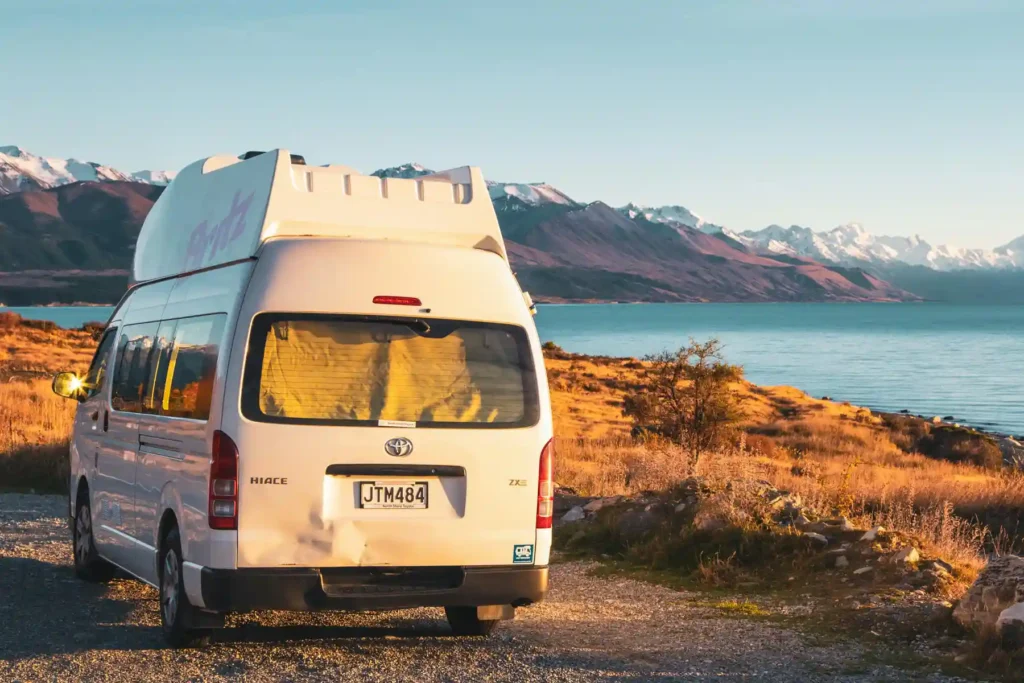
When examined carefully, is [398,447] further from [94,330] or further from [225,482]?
[94,330]

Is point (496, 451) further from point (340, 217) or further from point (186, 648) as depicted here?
point (186, 648)

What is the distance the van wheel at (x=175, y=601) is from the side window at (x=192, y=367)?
787 mm

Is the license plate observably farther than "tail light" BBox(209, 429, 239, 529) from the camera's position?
Yes

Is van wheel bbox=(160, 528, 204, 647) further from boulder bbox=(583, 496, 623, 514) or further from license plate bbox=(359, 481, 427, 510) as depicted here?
boulder bbox=(583, 496, 623, 514)

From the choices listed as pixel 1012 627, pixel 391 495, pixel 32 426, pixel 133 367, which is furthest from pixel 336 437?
pixel 32 426

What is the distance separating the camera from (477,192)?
26.7ft

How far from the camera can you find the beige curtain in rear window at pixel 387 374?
693cm

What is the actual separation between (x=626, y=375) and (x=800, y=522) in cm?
5034

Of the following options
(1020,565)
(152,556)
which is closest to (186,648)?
(152,556)

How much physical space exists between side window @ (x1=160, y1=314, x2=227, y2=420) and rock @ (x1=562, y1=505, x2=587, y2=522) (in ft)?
22.9

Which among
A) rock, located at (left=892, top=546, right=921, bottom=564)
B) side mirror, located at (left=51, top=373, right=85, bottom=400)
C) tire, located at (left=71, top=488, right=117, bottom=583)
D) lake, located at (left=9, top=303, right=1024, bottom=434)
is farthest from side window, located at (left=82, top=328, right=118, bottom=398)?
lake, located at (left=9, top=303, right=1024, bottom=434)

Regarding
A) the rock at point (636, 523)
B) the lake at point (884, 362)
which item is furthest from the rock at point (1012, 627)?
the lake at point (884, 362)

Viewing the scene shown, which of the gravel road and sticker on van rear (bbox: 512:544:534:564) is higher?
sticker on van rear (bbox: 512:544:534:564)

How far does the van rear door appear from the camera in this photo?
6797 mm
